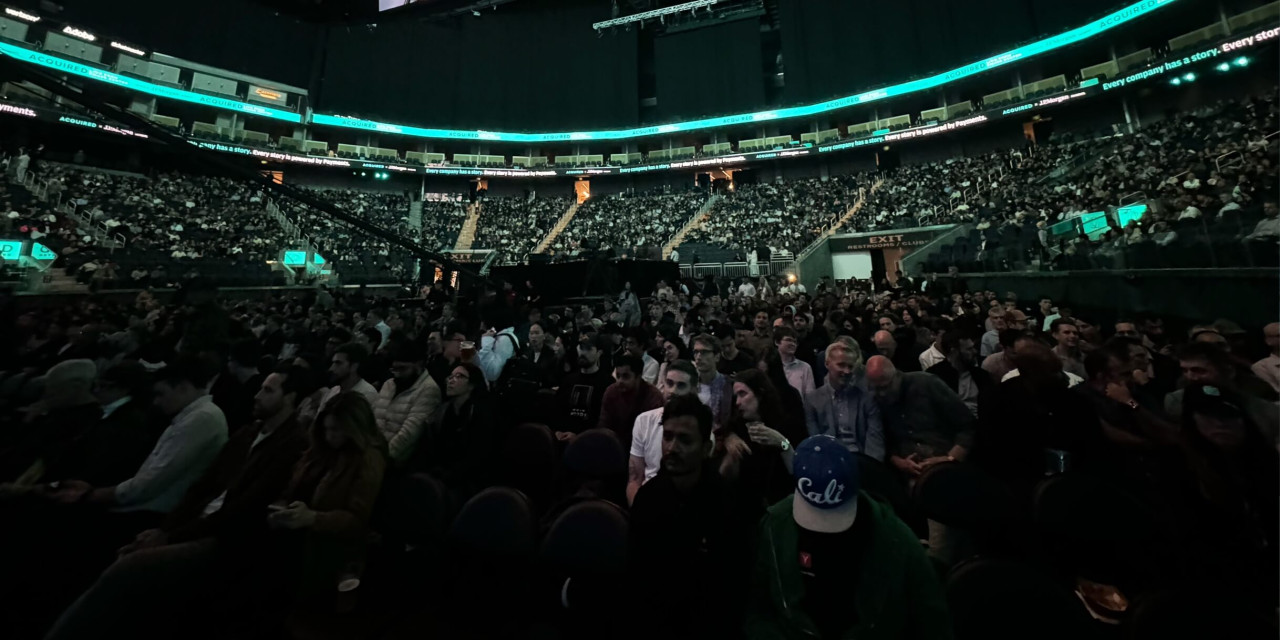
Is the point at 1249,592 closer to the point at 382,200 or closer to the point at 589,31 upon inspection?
the point at 382,200

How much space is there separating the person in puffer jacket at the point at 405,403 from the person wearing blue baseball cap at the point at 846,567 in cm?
308

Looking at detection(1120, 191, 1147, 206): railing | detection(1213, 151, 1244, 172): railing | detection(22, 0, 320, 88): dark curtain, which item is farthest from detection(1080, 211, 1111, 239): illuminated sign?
detection(22, 0, 320, 88): dark curtain

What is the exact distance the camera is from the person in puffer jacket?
12.1 ft

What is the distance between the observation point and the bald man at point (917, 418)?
3.35 m

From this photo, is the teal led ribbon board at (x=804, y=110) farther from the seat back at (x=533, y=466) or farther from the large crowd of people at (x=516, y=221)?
the seat back at (x=533, y=466)

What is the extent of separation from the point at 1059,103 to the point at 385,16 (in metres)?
46.2

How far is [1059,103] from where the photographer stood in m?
24.6

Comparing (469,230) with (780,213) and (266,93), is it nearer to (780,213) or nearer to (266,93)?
(266,93)

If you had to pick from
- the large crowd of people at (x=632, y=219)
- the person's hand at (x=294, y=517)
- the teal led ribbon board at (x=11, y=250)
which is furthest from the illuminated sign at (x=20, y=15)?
the person's hand at (x=294, y=517)

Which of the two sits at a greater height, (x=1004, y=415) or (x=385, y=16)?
(x=385, y=16)

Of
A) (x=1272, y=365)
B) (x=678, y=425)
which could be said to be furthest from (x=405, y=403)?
(x=1272, y=365)

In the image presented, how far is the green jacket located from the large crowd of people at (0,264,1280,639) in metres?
0.01

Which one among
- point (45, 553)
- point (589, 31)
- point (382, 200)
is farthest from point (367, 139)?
point (45, 553)

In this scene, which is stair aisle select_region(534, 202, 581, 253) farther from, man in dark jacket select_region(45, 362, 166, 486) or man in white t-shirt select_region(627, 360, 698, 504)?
man in white t-shirt select_region(627, 360, 698, 504)
